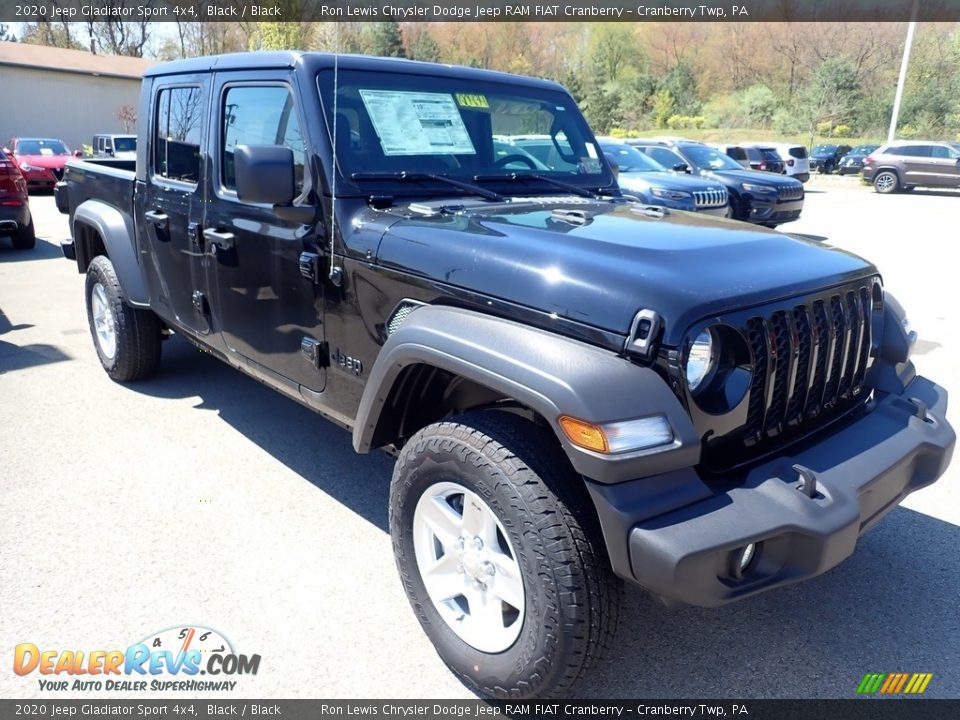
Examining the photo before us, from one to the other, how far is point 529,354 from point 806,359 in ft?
3.11

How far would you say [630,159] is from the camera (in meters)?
12.1

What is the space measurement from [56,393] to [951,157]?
2514 cm

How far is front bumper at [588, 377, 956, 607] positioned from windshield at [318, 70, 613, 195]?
1693 mm

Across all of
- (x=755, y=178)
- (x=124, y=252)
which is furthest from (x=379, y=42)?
(x=755, y=178)

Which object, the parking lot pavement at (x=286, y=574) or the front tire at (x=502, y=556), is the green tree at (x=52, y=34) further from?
the front tire at (x=502, y=556)

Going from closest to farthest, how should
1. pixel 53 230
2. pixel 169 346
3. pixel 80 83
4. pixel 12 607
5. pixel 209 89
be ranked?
pixel 12 607 < pixel 209 89 < pixel 169 346 < pixel 53 230 < pixel 80 83

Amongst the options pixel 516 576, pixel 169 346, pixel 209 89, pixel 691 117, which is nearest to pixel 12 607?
Result: pixel 516 576

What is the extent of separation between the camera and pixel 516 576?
2.18 metres

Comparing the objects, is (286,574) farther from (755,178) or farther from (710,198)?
(755,178)

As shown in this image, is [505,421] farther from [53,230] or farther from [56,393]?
[53,230]

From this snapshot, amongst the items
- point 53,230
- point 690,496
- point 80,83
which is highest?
point 80,83

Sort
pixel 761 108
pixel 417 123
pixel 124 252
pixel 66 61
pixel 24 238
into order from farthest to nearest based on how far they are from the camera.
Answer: pixel 761 108
pixel 66 61
pixel 24 238
pixel 124 252
pixel 417 123

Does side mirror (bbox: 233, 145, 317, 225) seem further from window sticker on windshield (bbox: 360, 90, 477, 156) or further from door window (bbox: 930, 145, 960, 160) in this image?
door window (bbox: 930, 145, 960, 160)

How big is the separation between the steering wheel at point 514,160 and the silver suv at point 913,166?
23426 mm
